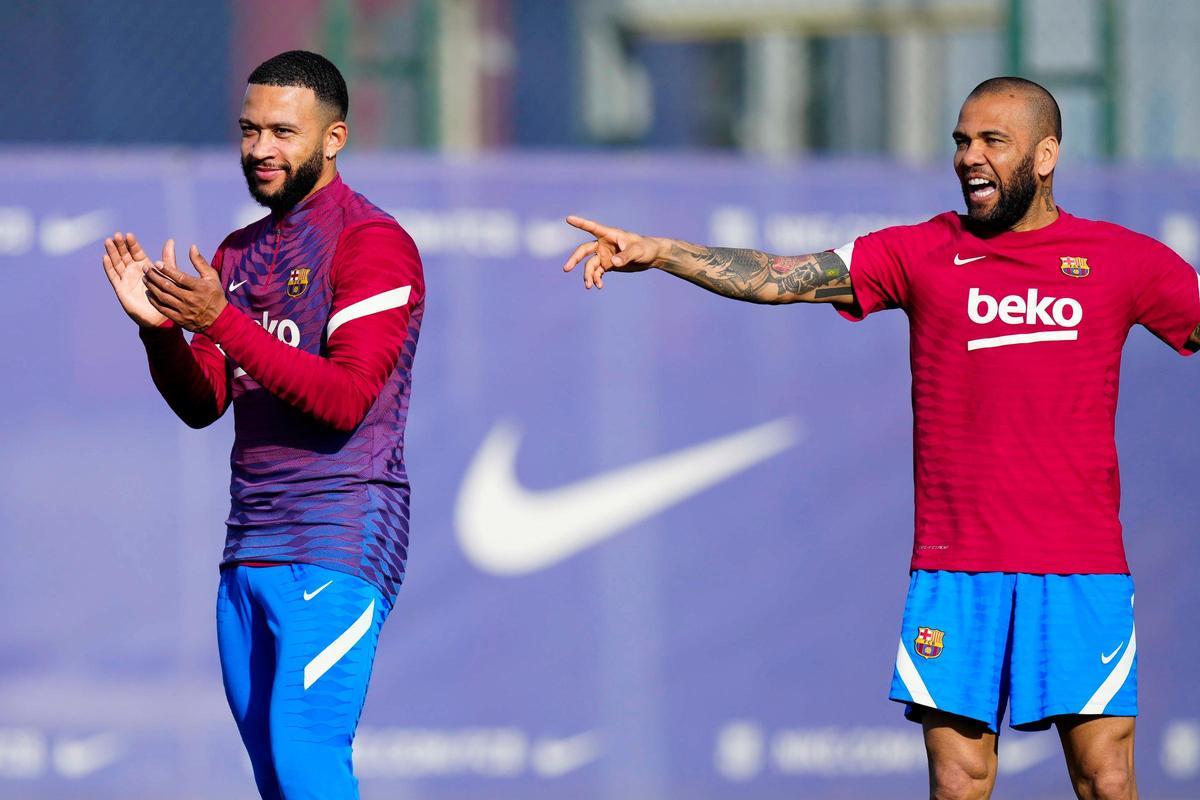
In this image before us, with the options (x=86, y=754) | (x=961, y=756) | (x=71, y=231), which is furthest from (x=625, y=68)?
(x=961, y=756)

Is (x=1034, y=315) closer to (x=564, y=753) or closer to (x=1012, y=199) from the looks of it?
(x=1012, y=199)

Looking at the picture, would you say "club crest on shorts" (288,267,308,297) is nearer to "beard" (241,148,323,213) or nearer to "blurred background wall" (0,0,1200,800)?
"beard" (241,148,323,213)

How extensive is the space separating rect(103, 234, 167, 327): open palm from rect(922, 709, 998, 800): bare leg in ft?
6.62

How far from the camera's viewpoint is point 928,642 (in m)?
3.98

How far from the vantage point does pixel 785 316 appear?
627 centimetres

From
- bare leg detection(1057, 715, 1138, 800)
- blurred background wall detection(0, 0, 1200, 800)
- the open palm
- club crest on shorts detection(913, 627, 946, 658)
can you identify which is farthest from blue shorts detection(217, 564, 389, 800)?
blurred background wall detection(0, 0, 1200, 800)

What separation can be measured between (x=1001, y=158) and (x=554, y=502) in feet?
8.54

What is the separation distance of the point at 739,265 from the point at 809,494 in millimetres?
2334

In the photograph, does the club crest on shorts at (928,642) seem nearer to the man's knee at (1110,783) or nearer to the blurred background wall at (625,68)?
the man's knee at (1110,783)

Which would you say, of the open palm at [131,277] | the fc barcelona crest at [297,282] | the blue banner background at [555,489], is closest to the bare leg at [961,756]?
the fc barcelona crest at [297,282]

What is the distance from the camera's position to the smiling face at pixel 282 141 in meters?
3.68

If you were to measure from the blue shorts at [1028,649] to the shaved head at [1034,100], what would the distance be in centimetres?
106

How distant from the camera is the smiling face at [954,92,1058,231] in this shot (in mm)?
3945

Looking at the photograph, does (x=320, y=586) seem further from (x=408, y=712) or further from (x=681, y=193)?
(x=681, y=193)
